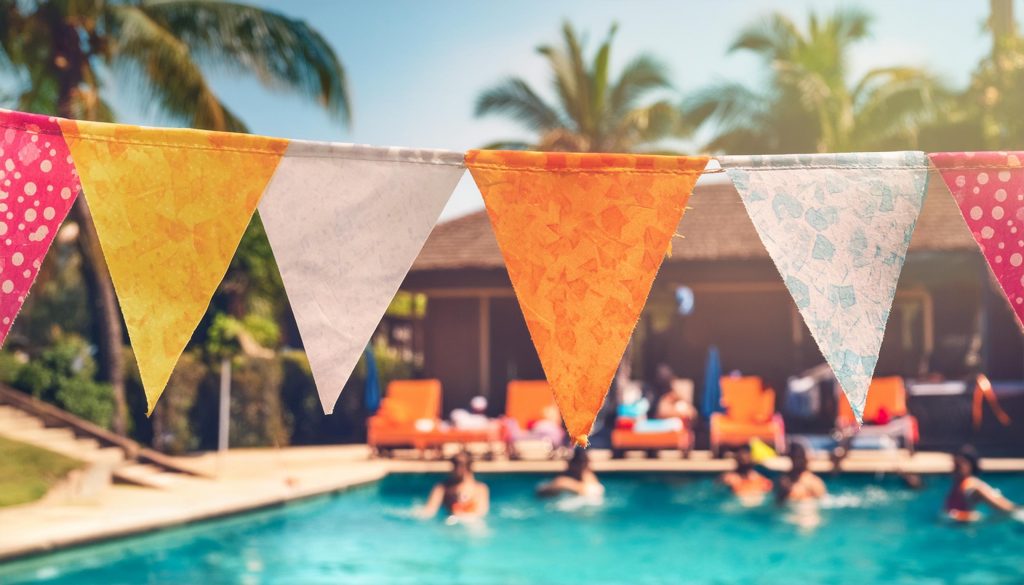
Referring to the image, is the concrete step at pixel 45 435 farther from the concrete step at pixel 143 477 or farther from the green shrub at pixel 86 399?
A: the concrete step at pixel 143 477

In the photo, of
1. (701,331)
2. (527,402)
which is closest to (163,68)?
(527,402)

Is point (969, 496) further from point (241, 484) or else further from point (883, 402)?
point (241, 484)

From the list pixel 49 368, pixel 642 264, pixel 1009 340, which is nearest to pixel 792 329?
pixel 1009 340

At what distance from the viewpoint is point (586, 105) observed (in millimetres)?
21172

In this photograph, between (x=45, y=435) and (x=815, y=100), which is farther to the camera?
(x=815, y=100)

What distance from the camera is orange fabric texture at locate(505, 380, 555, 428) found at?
45.4ft

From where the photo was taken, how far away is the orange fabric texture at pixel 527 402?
1384cm

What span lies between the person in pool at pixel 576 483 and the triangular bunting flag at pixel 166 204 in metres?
9.03

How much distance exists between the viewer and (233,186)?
2711mm

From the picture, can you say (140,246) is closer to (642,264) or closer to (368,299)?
(368,299)

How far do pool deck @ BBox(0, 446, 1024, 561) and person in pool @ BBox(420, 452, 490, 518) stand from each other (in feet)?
4.35

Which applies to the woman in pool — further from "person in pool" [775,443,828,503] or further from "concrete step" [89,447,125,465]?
"concrete step" [89,447,125,465]

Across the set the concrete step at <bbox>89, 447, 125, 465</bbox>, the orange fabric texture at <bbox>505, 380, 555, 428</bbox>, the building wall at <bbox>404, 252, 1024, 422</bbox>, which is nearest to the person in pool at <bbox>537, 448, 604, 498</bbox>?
the orange fabric texture at <bbox>505, 380, 555, 428</bbox>

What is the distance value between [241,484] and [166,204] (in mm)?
8943
